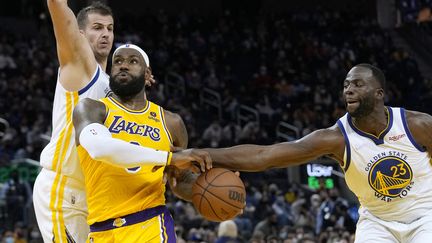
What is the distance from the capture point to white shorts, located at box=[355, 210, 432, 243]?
Answer: 5.76 metres

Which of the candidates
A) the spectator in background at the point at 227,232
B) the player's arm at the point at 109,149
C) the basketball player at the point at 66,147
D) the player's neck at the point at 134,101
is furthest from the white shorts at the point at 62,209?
the spectator in background at the point at 227,232

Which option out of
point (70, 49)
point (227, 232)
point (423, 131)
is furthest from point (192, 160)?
point (227, 232)

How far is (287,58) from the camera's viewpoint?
81.4 ft

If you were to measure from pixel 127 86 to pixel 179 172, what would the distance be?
2.27 feet

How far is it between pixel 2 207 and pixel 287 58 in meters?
13.2

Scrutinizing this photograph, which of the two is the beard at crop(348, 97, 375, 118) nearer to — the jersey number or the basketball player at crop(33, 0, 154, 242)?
the jersey number

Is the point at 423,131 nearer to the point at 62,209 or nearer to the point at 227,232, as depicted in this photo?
the point at 62,209

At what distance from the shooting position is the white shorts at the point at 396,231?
5.76 m

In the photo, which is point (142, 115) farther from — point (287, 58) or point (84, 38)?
point (287, 58)

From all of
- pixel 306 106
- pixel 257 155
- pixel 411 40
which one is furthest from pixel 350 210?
pixel 411 40

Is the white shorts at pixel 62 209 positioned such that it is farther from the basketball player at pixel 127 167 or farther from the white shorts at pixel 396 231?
the white shorts at pixel 396 231

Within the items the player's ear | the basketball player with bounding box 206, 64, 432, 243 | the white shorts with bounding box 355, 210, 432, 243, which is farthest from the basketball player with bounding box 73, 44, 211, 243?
the player's ear

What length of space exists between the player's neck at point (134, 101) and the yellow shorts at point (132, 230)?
0.68m

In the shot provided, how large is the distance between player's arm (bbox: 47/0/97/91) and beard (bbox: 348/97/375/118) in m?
1.89
